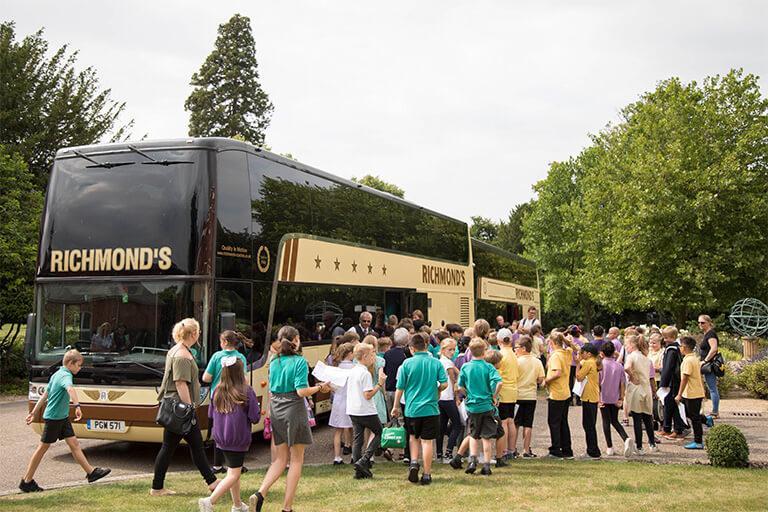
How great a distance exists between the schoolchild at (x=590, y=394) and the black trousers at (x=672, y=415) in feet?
8.09

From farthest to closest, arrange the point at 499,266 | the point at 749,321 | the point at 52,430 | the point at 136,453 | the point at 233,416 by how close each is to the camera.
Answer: the point at 749,321 → the point at 499,266 → the point at 136,453 → the point at 52,430 → the point at 233,416

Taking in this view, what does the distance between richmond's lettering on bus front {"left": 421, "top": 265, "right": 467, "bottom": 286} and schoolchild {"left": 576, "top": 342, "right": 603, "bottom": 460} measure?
7566 millimetres

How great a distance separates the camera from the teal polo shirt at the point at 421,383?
7.97 m

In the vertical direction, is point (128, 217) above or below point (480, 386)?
above

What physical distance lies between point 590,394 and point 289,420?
471cm

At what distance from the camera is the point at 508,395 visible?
9.01 metres

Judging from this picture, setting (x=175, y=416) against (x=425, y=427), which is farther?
(x=425, y=427)

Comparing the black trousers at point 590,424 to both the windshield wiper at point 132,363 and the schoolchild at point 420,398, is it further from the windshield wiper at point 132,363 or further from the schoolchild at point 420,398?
the windshield wiper at point 132,363

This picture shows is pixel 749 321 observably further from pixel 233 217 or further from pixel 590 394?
pixel 233 217

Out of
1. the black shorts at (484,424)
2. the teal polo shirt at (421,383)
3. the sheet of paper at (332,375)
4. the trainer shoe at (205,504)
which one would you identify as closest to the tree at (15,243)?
the sheet of paper at (332,375)

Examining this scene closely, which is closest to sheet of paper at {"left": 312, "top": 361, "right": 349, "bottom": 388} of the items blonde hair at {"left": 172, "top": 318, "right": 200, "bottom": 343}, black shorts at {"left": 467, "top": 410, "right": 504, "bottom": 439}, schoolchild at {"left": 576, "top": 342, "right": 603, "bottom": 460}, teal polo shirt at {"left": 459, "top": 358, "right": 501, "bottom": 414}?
blonde hair at {"left": 172, "top": 318, "right": 200, "bottom": 343}

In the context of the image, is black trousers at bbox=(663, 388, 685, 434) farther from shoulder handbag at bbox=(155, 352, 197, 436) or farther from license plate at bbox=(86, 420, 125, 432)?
license plate at bbox=(86, 420, 125, 432)

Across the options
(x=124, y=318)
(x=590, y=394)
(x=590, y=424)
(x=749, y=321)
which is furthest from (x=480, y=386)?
(x=749, y=321)

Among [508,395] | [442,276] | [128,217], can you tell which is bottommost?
[508,395]
